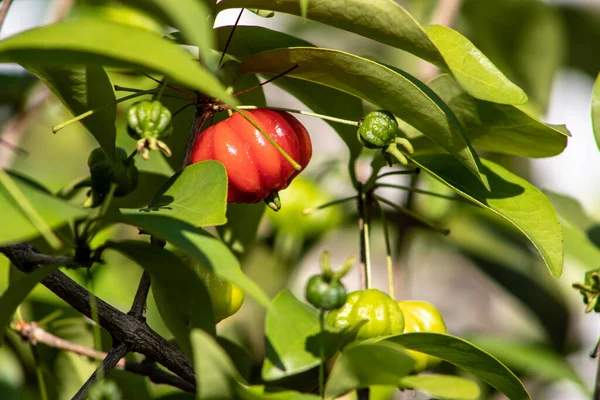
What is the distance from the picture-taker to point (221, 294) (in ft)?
3.05

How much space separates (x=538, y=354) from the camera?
1869 mm

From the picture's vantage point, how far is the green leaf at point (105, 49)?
51 centimetres

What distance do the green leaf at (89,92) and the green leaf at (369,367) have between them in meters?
0.38

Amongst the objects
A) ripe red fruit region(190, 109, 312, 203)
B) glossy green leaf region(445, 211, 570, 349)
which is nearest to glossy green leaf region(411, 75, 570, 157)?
ripe red fruit region(190, 109, 312, 203)

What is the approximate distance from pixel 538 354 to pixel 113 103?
1367 millimetres

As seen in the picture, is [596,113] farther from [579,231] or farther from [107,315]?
[107,315]

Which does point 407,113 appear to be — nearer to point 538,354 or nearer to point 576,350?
point 538,354

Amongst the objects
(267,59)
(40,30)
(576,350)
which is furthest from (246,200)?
(576,350)

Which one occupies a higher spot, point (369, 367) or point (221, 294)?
point (221, 294)

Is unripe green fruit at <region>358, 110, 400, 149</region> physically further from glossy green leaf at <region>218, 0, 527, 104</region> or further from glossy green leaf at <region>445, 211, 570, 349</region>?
glossy green leaf at <region>445, 211, 570, 349</region>

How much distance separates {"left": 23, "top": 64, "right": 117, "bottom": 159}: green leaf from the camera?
0.85 metres

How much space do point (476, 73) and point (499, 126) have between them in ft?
0.60

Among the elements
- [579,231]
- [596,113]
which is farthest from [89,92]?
[579,231]

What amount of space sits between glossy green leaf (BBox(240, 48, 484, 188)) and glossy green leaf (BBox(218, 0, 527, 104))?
0.04 m
